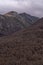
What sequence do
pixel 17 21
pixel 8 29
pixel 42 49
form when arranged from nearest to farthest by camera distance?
pixel 42 49, pixel 8 29, pixel 17 21

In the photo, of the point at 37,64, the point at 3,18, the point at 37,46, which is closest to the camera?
the point at 37,64

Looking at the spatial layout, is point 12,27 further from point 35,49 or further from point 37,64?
point 37,64

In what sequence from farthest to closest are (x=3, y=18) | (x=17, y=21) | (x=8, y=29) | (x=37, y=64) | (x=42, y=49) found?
(x=17, y=21) → (x=3, y=18) → (x=8, y=29) → (x=42, y=49) → (x=37, y=64)

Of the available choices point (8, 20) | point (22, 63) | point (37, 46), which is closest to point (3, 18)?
point (8, 20)

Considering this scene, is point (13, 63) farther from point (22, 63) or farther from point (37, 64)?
point (37, 64)

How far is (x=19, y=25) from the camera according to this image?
183 meters

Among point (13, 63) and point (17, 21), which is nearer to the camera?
point (13, 63)

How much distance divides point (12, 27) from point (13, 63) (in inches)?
5366

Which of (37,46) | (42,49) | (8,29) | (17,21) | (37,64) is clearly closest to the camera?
(37,64)

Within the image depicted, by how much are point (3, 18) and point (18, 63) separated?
14011 cm

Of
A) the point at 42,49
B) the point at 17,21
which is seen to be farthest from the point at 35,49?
the point at 17,21

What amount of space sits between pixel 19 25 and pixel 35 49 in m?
129

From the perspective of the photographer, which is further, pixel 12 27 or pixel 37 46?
pixel 12 27

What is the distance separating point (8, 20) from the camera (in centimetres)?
17750
